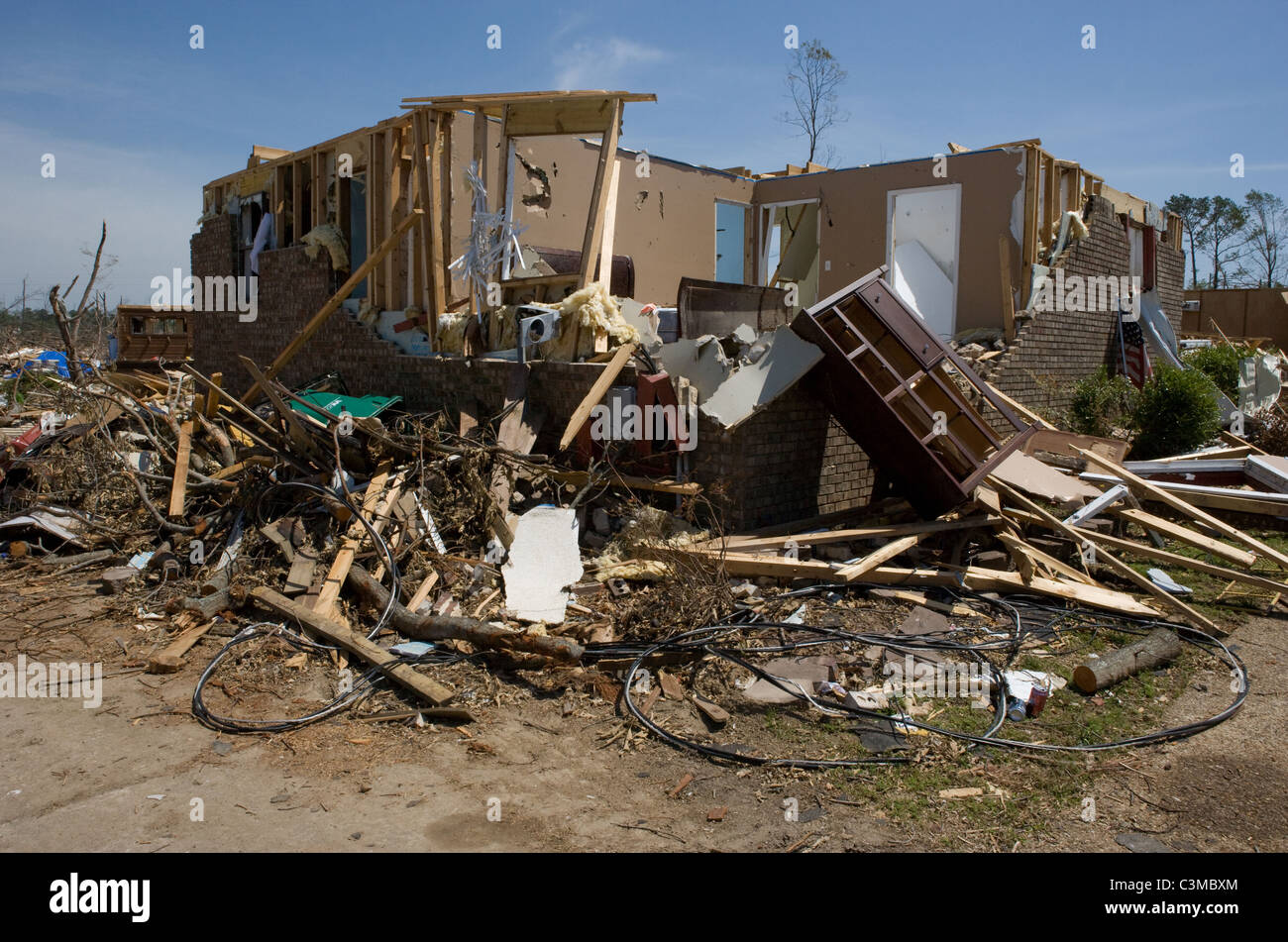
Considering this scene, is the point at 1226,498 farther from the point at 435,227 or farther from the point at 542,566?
the point at 435,227

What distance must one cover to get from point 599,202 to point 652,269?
15.8 ft

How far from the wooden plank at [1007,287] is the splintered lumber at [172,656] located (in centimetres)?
1043

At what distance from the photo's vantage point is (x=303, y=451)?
7.61 meters

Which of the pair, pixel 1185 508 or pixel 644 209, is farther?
pixel 644 209

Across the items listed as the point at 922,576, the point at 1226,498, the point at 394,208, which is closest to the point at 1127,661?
the point at 922,576

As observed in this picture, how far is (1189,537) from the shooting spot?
701cm

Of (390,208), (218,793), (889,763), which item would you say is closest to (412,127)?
(390,208)

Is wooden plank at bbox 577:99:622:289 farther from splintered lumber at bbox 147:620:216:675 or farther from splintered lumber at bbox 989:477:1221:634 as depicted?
splintered lumber at bbox 147:620:216:675

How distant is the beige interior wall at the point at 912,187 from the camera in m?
11.9

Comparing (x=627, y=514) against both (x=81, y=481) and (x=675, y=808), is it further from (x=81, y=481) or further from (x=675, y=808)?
(x=81, y=481)

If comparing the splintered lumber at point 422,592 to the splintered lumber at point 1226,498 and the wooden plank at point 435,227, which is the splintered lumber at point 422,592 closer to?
the splintered lumber at point 1226,498

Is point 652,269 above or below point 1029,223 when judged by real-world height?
below

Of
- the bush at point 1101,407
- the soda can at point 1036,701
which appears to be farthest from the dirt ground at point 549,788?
the bush at point 1101,407
